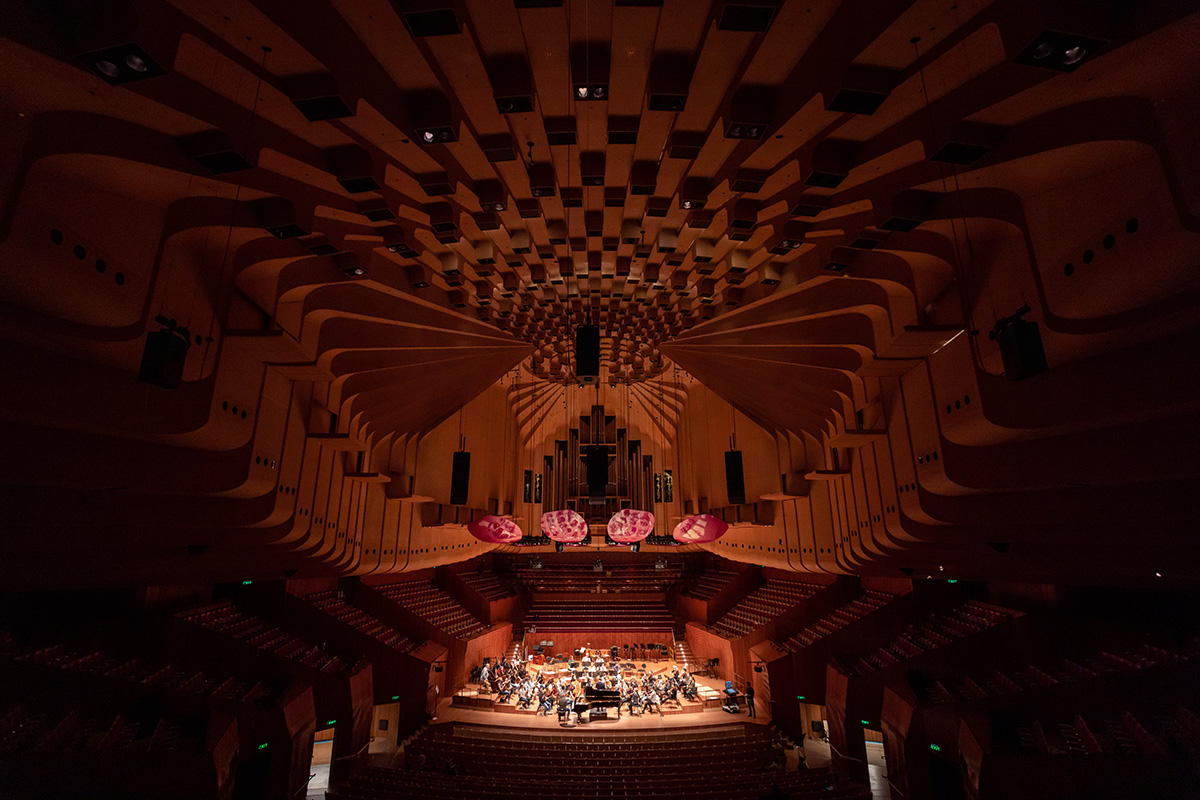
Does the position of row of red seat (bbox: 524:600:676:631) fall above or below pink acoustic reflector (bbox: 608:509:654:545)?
below

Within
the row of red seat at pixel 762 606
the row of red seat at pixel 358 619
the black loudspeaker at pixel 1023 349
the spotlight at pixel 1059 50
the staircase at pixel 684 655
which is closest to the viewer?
the spotlight at pixel 1059 50

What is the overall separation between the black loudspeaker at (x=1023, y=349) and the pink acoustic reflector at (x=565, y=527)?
19.8ft

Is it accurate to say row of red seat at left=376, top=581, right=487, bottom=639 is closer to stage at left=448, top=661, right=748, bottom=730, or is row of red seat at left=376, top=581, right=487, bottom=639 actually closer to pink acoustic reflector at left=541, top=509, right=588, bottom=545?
stage at left=448, top=661, right=748, bottom=730

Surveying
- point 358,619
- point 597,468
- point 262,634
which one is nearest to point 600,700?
point 597,468

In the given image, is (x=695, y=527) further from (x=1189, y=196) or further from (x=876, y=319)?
(x=1189, y=196)

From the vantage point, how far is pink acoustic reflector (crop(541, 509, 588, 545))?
829 centimetres

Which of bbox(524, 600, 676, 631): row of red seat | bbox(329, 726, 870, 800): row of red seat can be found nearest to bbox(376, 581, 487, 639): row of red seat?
bbox(524, 600, 676, 631): row of red seat

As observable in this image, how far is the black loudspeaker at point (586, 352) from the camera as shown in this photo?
8031 millimetres

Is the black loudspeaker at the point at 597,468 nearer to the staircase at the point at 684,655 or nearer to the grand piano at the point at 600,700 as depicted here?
the grand piano at the point at 600,700

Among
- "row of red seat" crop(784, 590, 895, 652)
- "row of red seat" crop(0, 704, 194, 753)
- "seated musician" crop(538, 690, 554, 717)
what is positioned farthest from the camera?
"row of red seat" crop(784, 590, 895, 652)

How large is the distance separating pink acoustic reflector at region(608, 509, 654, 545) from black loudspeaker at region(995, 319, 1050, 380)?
5486 mm

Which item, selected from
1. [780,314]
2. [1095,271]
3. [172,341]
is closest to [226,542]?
[172,341]

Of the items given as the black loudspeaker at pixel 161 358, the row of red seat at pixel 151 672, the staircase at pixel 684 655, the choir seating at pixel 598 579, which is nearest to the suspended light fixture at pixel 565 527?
the black loudspeaker at pixel 161 358

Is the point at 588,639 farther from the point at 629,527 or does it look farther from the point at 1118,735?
the point at 1118,735
